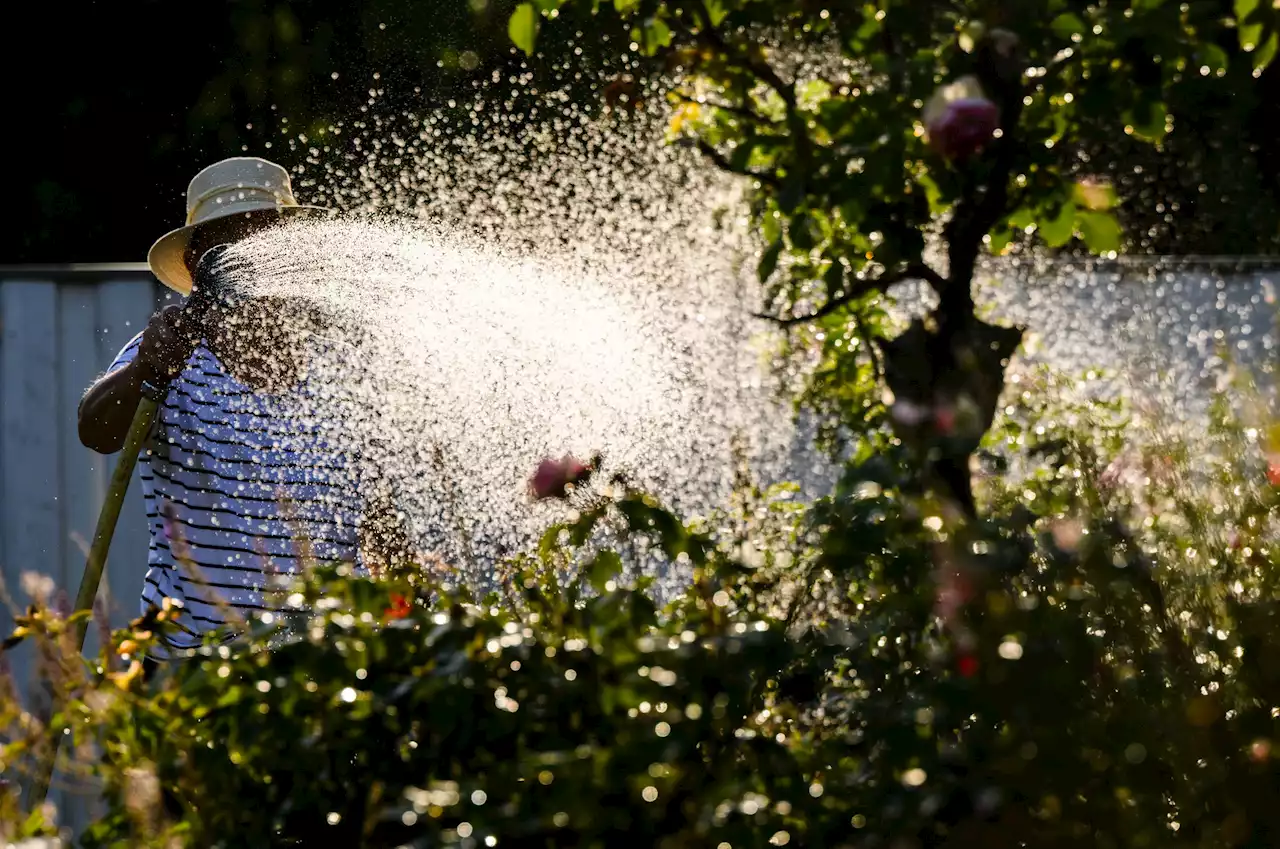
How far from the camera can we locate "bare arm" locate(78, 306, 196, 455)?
323cm

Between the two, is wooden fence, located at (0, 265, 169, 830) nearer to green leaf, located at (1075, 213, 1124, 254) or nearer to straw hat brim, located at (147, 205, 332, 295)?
straw hat brim, located at (147, 205, 332, 295)

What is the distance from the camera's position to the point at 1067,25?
1944 millimetres

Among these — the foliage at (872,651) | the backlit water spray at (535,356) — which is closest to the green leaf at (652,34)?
the foliage at (872,651)

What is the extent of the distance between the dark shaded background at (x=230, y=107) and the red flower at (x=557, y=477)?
637 centimetres

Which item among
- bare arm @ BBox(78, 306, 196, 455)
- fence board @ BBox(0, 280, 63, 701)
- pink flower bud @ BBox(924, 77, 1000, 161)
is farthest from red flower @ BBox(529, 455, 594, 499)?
fence board @ BBox(0, 280, 63, 701)

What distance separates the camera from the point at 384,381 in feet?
→ 13.2

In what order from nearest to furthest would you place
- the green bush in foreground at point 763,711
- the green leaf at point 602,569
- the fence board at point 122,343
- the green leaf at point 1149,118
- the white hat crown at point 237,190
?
1. the green bush in foreground at point 763,711
2. the green leaf at point 602,569
3. the green leaf at point 1149,118
4. the white hat crown at point 237,190
5. the fence board at point 122,343

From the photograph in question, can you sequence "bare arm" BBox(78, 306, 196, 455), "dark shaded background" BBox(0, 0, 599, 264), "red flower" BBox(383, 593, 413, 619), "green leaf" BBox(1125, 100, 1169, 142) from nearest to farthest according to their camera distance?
"red flower" BBox(383, 593, 413, 619), "green leaf" BBox(1125, 100, 1169, 142), "bare arm" BBox(78, 306, 196, 455), "dark shaded background" BBox(0, 0, 599, 264)

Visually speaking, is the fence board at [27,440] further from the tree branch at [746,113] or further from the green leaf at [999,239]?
the green leaf at [999,239]

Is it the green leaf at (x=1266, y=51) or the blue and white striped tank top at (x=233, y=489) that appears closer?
the green leaf at (x=1266, y=51)

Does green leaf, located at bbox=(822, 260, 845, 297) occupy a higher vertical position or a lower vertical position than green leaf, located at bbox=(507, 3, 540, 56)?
lower

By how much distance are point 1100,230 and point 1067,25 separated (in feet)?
1.25

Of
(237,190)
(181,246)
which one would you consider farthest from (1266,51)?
(181,246)

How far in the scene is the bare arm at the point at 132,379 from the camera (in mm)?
3229
